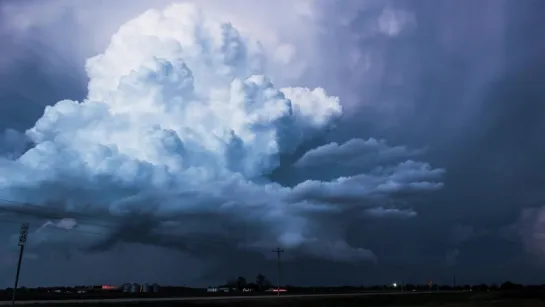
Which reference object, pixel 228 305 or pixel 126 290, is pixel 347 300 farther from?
pixel 126 290

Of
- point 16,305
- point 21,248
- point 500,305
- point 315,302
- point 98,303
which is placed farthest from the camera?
point 500,305

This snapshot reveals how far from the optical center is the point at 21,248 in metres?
64.4

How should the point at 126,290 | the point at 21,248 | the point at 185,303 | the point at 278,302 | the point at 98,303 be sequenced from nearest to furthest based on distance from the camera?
the point at 21,248, the point at 98,303, the point at 185,303, the point at 278,302, the point at 126,290

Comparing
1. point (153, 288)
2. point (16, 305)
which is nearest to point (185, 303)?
point (16, 305)

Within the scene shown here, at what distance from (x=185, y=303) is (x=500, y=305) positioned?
9392 centimetres

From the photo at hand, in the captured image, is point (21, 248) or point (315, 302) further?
point (315, 302)

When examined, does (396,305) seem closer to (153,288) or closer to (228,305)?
(228,305)

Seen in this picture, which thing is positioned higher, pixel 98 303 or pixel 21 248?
pixel 21 248

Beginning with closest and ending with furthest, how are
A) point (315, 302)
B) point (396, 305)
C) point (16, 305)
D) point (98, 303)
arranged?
1. point (16, 305)
2. point (98, 303)
3. point (315, 302)
4. point (396, 305)

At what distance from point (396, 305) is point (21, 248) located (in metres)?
98.7

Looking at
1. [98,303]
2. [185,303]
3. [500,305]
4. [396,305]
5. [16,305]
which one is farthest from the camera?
[500,305]

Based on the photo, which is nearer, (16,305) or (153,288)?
(16,305)

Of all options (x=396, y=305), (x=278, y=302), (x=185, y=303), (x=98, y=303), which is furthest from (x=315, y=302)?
(x=98, y=303)

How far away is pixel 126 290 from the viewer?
186m
